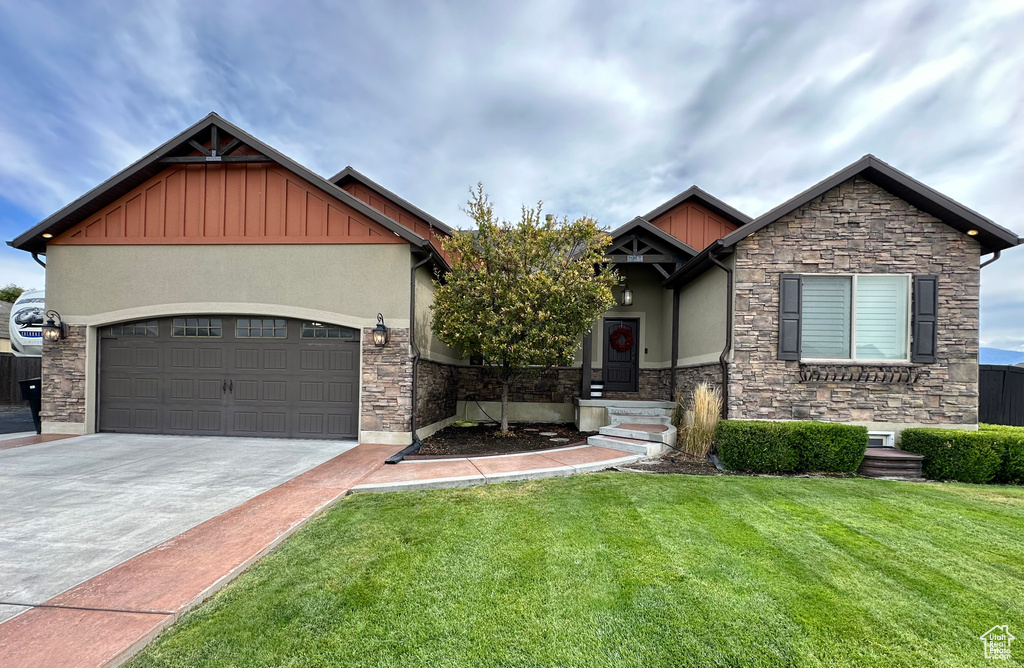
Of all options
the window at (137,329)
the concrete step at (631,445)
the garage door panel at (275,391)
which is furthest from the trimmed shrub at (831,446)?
the window at (137,329)

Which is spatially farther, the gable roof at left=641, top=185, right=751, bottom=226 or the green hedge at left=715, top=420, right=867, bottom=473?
the gable roof at left=641, top=185, right=751, bottom=226

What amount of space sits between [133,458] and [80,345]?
374 centimetres

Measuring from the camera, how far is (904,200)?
7.41 m

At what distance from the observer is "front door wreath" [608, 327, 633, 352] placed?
1119cm

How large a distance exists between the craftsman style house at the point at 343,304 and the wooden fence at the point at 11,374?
792cm

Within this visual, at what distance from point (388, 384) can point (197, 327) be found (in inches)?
161

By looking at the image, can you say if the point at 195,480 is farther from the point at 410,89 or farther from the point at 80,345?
the point at 410,89

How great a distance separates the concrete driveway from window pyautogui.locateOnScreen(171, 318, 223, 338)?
6.61 ft

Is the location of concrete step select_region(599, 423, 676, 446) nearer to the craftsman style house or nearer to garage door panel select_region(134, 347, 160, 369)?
the craftsman style house

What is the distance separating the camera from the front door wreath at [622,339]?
1119cm

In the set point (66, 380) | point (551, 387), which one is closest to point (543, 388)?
point (551, 387)

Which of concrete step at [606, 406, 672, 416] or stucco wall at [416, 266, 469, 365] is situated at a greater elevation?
stucco wall at [416, 266, 469, 365]

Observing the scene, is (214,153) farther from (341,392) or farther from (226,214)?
(341,392)

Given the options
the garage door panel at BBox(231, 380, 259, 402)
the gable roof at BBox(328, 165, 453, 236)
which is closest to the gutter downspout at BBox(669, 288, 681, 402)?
the gable roof at BBox(328, 165, 453, 236)
